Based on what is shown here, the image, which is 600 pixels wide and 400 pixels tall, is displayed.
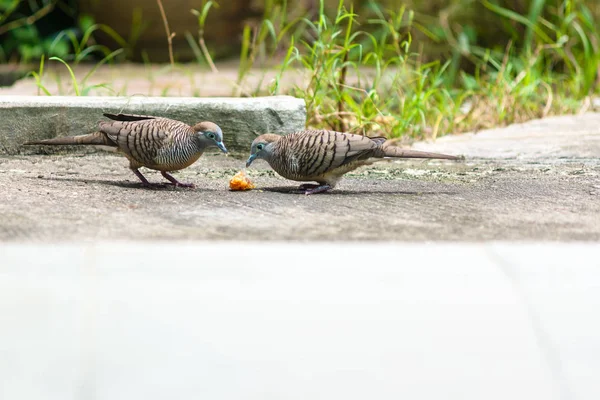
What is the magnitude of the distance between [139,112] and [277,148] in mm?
1111

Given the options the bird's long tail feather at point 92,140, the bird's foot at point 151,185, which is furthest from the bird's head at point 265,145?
the bird's long tail feather at point 92,140

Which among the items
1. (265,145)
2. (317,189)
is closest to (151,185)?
(265,145)

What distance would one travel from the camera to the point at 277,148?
11.8 ft

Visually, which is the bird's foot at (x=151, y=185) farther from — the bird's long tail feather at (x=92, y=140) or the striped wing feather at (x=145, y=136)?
the bird's long tail feather at (x=92, y=140)

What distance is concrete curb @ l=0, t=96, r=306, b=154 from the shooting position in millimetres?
4367

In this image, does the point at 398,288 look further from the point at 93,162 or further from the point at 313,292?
the point at 93,162

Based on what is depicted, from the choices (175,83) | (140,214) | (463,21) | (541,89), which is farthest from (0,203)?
(463,21)

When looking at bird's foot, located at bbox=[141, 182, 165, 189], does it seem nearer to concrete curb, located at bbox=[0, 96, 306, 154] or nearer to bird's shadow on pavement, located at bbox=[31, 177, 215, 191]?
bird's shadow on pavement, located at bbox=[31, 177, 215, 191]

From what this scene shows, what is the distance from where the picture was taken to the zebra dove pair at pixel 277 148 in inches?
139

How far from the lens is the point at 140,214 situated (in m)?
3.07

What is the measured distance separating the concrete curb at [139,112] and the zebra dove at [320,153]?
2.72ft

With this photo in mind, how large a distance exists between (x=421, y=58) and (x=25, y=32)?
136 inches

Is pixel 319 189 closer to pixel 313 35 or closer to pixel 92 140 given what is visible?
pixel 92 140

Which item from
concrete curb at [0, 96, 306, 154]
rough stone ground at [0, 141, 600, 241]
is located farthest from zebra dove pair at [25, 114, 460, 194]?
concrete curb at [0, 96, 306, 154]
